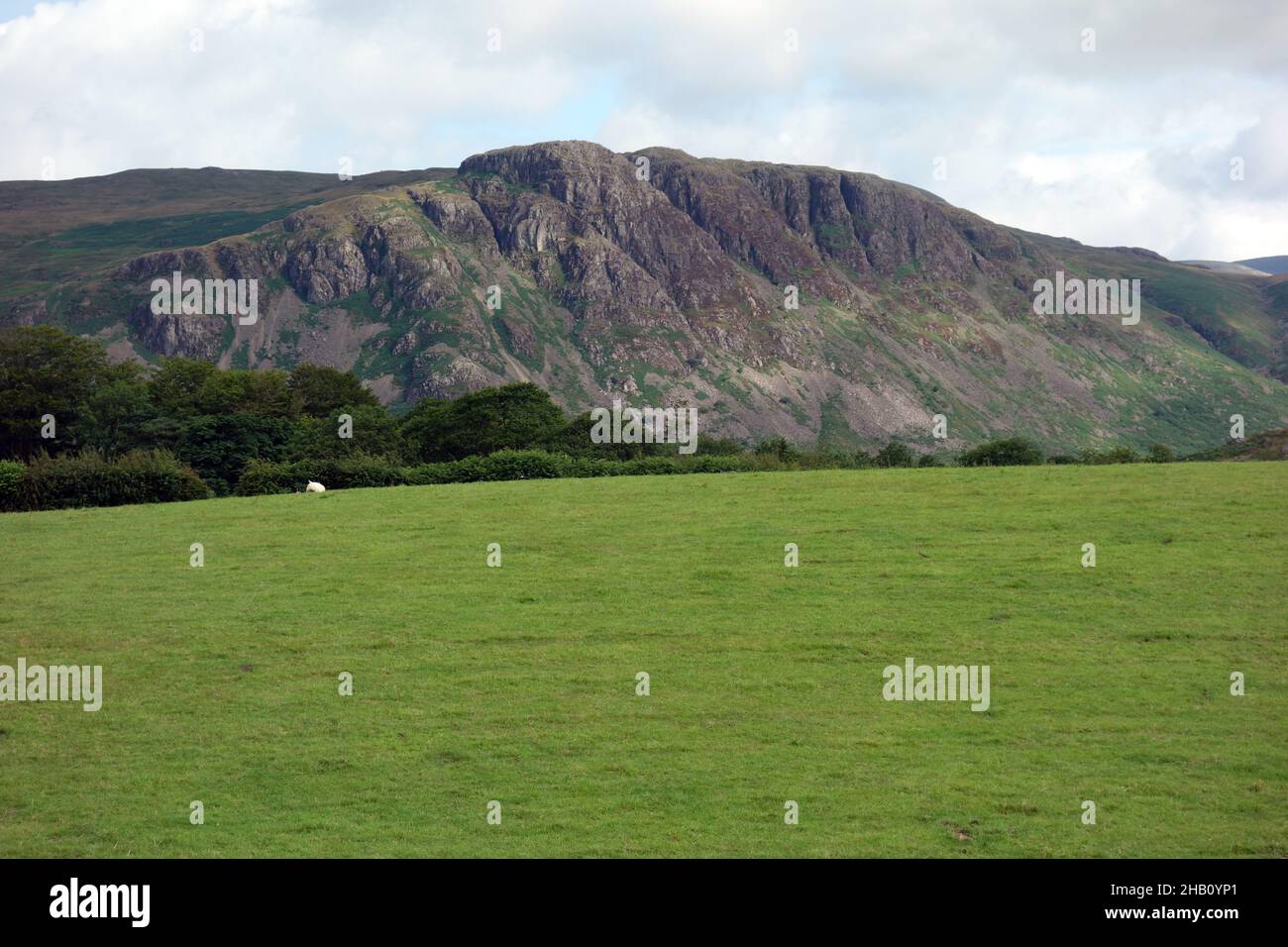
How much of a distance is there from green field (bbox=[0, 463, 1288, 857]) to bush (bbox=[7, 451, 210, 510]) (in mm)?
4514

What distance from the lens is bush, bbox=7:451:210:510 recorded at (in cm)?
4466

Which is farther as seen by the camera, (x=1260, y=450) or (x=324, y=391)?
(x=324, y=391)

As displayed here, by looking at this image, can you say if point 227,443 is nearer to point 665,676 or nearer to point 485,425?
point 485,425

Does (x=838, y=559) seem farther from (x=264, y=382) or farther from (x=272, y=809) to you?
(x=264, y=382)

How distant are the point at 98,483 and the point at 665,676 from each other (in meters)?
33.2

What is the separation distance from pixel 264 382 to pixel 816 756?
102 metres

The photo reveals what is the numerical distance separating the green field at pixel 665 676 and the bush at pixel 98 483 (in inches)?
178

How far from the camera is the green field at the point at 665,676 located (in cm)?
1719

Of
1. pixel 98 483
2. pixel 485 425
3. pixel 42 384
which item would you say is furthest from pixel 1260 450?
pixel 42 384

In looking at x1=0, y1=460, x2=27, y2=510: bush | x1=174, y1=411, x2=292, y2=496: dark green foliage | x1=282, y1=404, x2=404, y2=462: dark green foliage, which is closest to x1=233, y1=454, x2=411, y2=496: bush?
x1=0, y1=460, x2=27, y2=510: bush

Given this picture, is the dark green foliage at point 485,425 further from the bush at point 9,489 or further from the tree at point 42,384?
the bush at point 9,489

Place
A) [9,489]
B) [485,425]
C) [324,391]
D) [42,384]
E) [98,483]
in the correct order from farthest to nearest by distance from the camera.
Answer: [324,391] < [485,425] < [42,384] < [98,483] < [9,489]

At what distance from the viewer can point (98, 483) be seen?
150 ft
